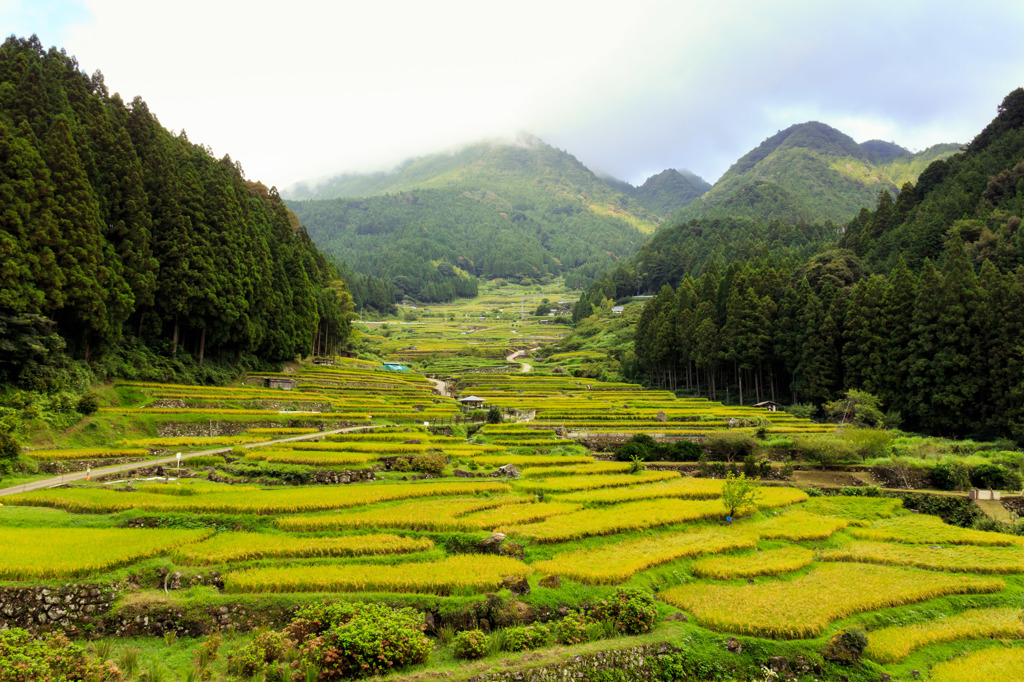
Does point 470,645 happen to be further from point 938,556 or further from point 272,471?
point 938,556

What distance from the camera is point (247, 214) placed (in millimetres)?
50594

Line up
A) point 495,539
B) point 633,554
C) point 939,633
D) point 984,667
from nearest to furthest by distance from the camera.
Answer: point 984,667
point 939,633
point 495,539
point 633,554

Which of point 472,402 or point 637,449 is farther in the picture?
point 472,402

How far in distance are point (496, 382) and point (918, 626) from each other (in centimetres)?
5132

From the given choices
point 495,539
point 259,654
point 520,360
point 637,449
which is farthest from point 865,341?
point 520,360

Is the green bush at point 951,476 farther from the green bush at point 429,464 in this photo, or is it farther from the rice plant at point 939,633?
the green bush at point 429,464

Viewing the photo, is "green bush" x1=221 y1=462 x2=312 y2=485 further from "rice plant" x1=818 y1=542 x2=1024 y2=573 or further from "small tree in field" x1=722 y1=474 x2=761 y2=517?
"rice plant" x1=818 y1=542 x2=1024 y2=573

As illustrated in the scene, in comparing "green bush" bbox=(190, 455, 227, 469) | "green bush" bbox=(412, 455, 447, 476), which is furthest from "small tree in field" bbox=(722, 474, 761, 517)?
"green bush" bbox=(190, 455, 227, 469)

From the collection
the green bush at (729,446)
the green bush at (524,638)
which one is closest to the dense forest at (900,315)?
the green bush at (729,446)

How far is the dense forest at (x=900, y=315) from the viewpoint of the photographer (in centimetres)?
4262

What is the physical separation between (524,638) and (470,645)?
1.25 meters

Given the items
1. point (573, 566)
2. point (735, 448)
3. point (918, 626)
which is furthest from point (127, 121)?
point (918, 626)

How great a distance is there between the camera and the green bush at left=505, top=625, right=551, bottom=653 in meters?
12.4

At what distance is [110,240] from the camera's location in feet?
116
